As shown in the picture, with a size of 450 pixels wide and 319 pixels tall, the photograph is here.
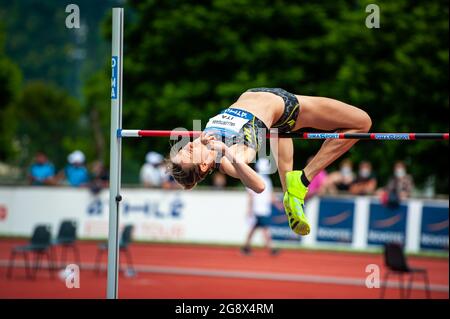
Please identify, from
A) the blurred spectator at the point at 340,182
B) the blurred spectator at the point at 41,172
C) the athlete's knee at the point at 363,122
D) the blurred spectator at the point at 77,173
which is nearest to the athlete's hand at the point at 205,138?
the athlete's knee at the point at 363,122

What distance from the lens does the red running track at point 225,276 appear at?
38.6ft

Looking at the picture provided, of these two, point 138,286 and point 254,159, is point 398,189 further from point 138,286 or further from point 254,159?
point 254,159

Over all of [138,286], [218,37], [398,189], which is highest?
[218,37]

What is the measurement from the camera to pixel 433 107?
14.0 metres

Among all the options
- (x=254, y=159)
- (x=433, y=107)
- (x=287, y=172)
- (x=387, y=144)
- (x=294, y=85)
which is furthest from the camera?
(x=294, y=85)

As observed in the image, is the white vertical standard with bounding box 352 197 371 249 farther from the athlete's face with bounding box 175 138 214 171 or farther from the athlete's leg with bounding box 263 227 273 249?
the athlete's face with bounding box 175 138 214 171

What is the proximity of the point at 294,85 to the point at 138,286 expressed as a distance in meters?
10.8

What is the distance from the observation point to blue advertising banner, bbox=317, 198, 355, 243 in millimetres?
15539

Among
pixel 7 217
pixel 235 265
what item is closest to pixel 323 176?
pixel 235 265

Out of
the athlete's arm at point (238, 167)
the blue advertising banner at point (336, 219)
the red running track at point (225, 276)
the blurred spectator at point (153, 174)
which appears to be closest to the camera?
the athlete's arm at point (238, 167)

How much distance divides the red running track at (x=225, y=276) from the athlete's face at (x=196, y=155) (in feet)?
17.5

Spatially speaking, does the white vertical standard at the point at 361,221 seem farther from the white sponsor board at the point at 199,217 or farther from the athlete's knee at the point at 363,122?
the athlete's knee at the point at 363,122

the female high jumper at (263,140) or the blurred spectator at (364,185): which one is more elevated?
the female high jumper at (263,140)

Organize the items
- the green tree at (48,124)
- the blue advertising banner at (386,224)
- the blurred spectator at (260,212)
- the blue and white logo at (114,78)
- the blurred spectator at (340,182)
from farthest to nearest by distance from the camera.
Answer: the green tree at (48,124), the blurred spectator at (340,182), the blue advertising banner at (386,224), the blurred spectator at (260,212), the blue and white logo at (114,78)
